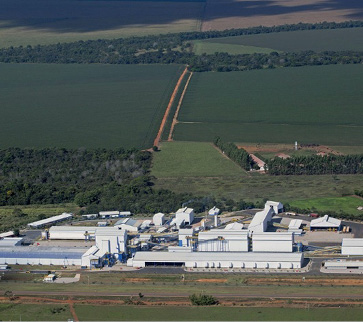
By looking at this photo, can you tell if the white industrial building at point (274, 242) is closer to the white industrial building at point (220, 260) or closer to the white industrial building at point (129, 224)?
the white industrial building at point (220, 260)

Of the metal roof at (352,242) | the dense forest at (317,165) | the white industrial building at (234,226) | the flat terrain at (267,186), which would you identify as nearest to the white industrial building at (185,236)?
the white industrial building at (234,226)

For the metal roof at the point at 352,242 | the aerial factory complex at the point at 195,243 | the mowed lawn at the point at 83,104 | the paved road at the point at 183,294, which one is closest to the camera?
the paved road at the point at 183,294

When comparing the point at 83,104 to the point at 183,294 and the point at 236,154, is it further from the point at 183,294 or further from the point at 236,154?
the point at 183,294

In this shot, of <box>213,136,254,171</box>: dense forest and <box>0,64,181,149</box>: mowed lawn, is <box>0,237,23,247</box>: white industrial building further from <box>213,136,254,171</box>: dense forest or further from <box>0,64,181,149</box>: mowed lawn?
<box>0,64,181,149</box>: mowed lawn

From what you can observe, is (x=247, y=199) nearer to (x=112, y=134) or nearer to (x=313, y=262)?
(x=313, y=262)

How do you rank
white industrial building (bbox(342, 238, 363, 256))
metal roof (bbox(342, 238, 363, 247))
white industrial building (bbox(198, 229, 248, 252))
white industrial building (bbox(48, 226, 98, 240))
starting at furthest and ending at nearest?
white industrial building (bbox(48, 226, 98, 240)), white industrial building (bbox(198, 229, 248, 252)), metal roof (bbox(342, 238, 363, 247)), white industrial building (bbox(342, 238, 363, 256))

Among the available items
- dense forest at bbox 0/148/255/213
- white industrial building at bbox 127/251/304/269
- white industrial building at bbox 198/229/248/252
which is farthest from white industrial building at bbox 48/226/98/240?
white industrial building at bbox 198/229/248/252
